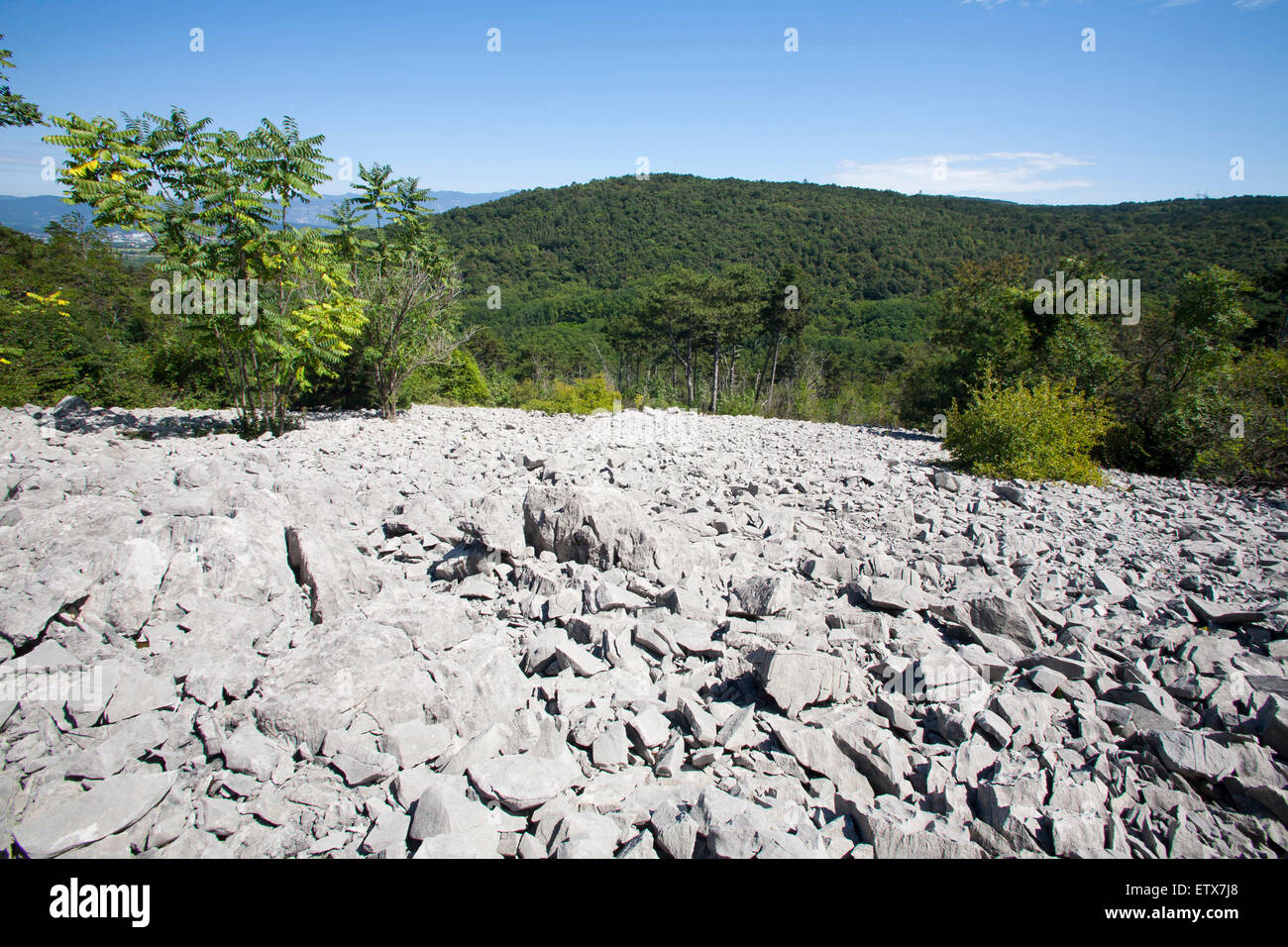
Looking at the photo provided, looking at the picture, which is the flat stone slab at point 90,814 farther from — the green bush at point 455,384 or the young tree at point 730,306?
the young tree at point 730,306

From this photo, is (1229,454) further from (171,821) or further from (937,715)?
(171,821)

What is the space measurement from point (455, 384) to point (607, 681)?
18.1 meters

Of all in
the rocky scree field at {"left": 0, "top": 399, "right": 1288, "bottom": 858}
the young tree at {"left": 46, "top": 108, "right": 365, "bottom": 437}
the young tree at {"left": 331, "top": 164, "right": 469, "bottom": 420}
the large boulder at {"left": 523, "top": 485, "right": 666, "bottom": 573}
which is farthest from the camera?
the young tree at {"left": 331, "top": 164, "right": 469, "bottom": 420}

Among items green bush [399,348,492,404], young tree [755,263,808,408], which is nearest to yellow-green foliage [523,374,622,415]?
green bush [399,348,492,404]

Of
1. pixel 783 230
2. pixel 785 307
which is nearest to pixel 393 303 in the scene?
pixel 785 307

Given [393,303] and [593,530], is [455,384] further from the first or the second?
[593,530]

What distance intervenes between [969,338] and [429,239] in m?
17.3

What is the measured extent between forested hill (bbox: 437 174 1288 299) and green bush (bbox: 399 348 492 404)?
56.8 meters

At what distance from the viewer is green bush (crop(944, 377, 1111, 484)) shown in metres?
9.09

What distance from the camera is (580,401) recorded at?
1831 centimetres

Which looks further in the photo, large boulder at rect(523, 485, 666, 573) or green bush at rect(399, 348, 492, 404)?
green bush at rect(399, 348, 492, 404)

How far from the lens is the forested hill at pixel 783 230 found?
70.9 m

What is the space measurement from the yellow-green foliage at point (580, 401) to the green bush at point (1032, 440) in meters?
10.8

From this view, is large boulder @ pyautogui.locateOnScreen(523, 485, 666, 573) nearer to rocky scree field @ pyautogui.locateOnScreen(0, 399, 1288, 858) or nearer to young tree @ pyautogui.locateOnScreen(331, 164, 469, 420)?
rocky scree field @ pyautogui.locateOnScreen(0, 399, 1288, 858)
